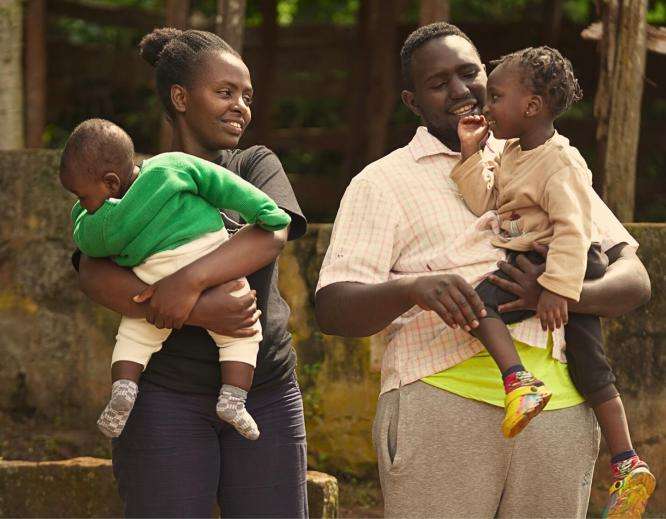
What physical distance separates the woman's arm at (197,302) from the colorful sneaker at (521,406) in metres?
0.69

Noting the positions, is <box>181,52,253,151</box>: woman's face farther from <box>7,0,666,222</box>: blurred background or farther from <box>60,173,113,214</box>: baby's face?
<box>7,0,666,222</box>: blurred background

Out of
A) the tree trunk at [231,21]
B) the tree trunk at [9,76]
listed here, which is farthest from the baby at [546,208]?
the tree trunk at [9,76]

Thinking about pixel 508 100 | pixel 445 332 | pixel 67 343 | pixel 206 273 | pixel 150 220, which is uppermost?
pixel 508 100

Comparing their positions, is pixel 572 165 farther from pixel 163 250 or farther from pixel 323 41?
pixel 323 41

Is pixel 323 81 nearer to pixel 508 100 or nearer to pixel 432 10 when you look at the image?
pixel 432 10

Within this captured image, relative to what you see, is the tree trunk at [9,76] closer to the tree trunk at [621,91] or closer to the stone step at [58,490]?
the stone step at [58,490]

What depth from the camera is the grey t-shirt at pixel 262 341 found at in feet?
10.0

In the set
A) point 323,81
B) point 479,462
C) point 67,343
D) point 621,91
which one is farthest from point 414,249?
point 323,81

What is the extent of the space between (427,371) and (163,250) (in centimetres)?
75

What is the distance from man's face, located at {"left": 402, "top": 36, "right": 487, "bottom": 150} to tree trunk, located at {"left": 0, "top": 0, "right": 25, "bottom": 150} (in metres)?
3.20

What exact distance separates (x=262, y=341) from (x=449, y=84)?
860 millimetres

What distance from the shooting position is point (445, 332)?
3.05 metres

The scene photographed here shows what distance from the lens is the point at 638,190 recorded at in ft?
27.0

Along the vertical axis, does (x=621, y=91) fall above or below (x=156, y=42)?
below
